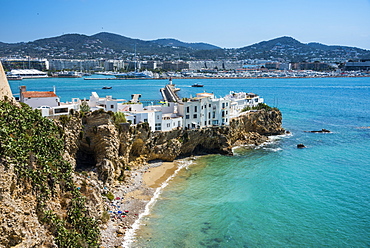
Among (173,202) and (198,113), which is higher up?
(198,113)

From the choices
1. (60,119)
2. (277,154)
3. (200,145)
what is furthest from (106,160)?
(277,154)

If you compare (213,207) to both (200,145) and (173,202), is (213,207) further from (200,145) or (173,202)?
(200,145)

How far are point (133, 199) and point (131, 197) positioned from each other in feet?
1.37

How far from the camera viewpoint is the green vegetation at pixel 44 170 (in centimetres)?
1658

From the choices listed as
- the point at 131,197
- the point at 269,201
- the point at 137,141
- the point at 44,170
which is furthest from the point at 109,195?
the point at 269,201

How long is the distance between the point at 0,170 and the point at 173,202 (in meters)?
14.3

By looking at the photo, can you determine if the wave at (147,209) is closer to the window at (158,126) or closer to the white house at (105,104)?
the window at (158,126)

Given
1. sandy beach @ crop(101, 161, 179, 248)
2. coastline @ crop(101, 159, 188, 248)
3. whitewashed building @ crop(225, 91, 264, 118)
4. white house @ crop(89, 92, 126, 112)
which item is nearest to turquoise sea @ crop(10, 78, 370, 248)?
coastline @ crop(101, 159, 188, 248)

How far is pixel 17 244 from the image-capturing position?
1441 centimetres

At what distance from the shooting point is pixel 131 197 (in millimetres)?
26938

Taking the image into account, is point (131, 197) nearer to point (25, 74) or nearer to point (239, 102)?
point (239, 102)

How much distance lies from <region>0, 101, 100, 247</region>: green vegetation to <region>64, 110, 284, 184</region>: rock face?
608cm

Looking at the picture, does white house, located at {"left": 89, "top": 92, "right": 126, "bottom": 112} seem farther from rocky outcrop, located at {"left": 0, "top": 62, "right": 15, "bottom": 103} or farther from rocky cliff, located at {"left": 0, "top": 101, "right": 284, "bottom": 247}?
rocky outcrop, located at {"left": 0, "top": 62, "right": 15, "bottom": 103}

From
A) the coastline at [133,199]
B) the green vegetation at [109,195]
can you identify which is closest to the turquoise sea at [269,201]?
the coastline at [133,199]
